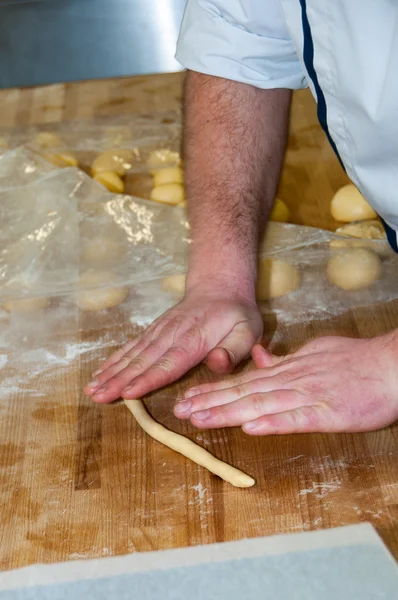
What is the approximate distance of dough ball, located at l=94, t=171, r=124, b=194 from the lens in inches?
62.6

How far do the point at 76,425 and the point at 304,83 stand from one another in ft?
2.24

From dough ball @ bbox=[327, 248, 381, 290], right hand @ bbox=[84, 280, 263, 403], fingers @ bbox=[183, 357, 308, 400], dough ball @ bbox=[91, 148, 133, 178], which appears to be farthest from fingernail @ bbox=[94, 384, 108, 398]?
dough ball @ bbox=[91, 148, 133, 178]

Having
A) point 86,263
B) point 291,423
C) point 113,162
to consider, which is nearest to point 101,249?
point 86,263

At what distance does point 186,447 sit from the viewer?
39.3 inches

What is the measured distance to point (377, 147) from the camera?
99 cm

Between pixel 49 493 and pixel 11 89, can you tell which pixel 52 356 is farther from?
pixel 11 89

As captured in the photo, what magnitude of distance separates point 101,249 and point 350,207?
0.48m

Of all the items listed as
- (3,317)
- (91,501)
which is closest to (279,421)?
(91,501)

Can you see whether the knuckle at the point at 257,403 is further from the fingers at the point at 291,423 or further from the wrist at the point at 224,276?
the wrist at the point at 224,276

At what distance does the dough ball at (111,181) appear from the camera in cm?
159

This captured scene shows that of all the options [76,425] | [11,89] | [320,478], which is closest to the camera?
[320,478]

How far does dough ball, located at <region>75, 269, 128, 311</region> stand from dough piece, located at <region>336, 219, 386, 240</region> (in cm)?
43

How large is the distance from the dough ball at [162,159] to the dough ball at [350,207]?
370 millimetres

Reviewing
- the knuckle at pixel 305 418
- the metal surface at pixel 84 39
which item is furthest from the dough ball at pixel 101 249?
the metal surface at pixel 84 39
